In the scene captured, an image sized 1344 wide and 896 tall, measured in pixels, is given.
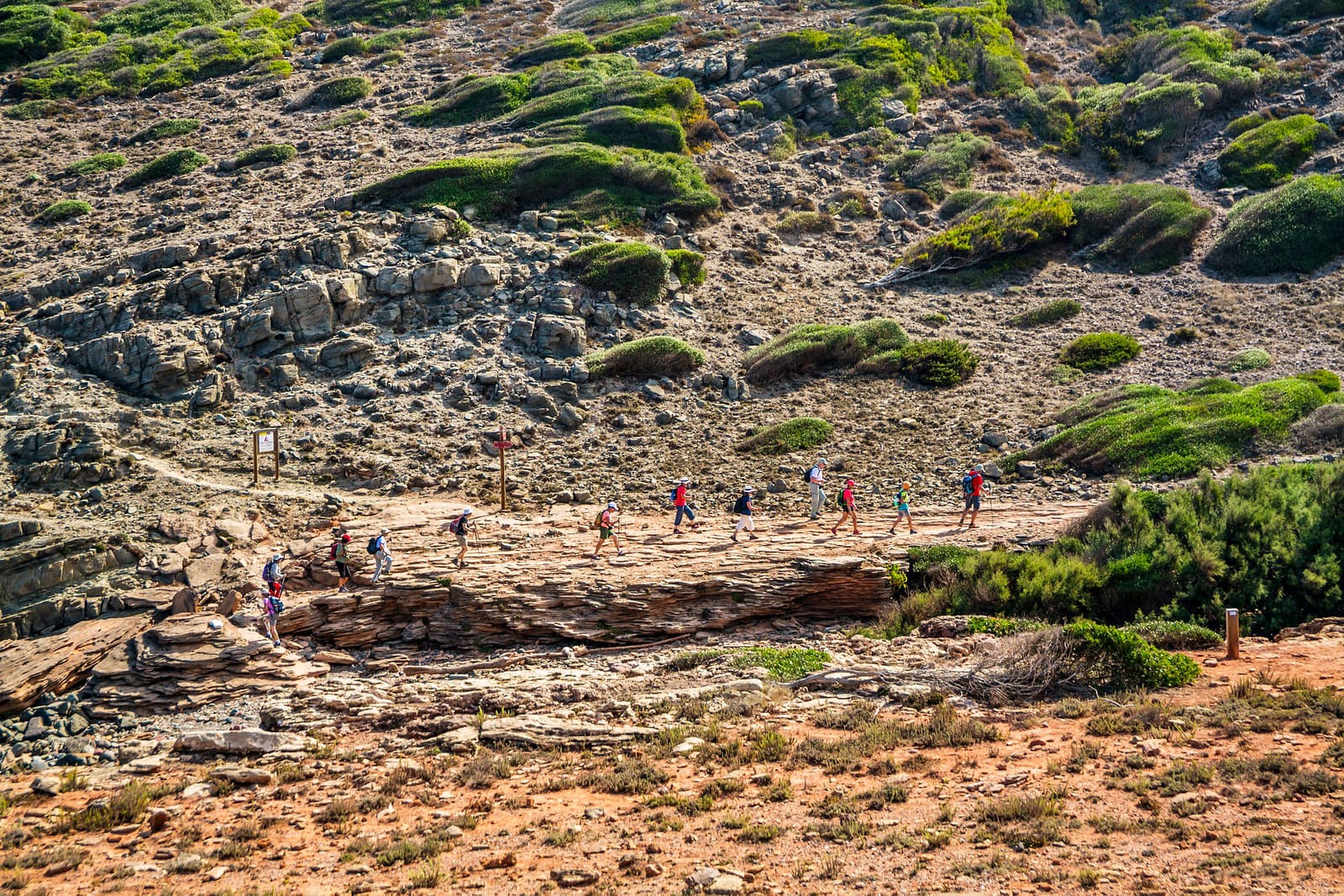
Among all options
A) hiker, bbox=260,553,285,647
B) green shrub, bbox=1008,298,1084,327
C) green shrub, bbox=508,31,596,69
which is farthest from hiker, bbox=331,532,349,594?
green shrub, bbox=508,31,596,69

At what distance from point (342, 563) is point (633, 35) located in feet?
131

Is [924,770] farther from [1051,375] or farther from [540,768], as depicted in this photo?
[1051,375]

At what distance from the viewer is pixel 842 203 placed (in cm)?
3984

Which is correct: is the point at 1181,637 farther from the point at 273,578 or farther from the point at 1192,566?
the point at 273,578

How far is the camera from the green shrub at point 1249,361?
1102 inches

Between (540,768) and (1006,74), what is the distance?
45.4 metres

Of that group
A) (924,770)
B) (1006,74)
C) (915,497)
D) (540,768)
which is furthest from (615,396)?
(1006,74)

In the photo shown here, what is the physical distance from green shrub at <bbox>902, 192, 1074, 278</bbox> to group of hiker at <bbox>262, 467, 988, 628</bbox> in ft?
47.6

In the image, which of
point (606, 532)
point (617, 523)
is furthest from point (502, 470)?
point (606, 532)

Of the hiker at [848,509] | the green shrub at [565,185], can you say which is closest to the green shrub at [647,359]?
the green shrub at [565,185]

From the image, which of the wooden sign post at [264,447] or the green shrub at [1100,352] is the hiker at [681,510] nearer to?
the wooden sign post at [264,447]

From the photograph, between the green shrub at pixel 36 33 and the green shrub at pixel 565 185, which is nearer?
the green shrub at pixel 565 185

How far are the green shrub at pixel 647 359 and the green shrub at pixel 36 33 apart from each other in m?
39.3

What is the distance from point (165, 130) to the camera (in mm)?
41438
